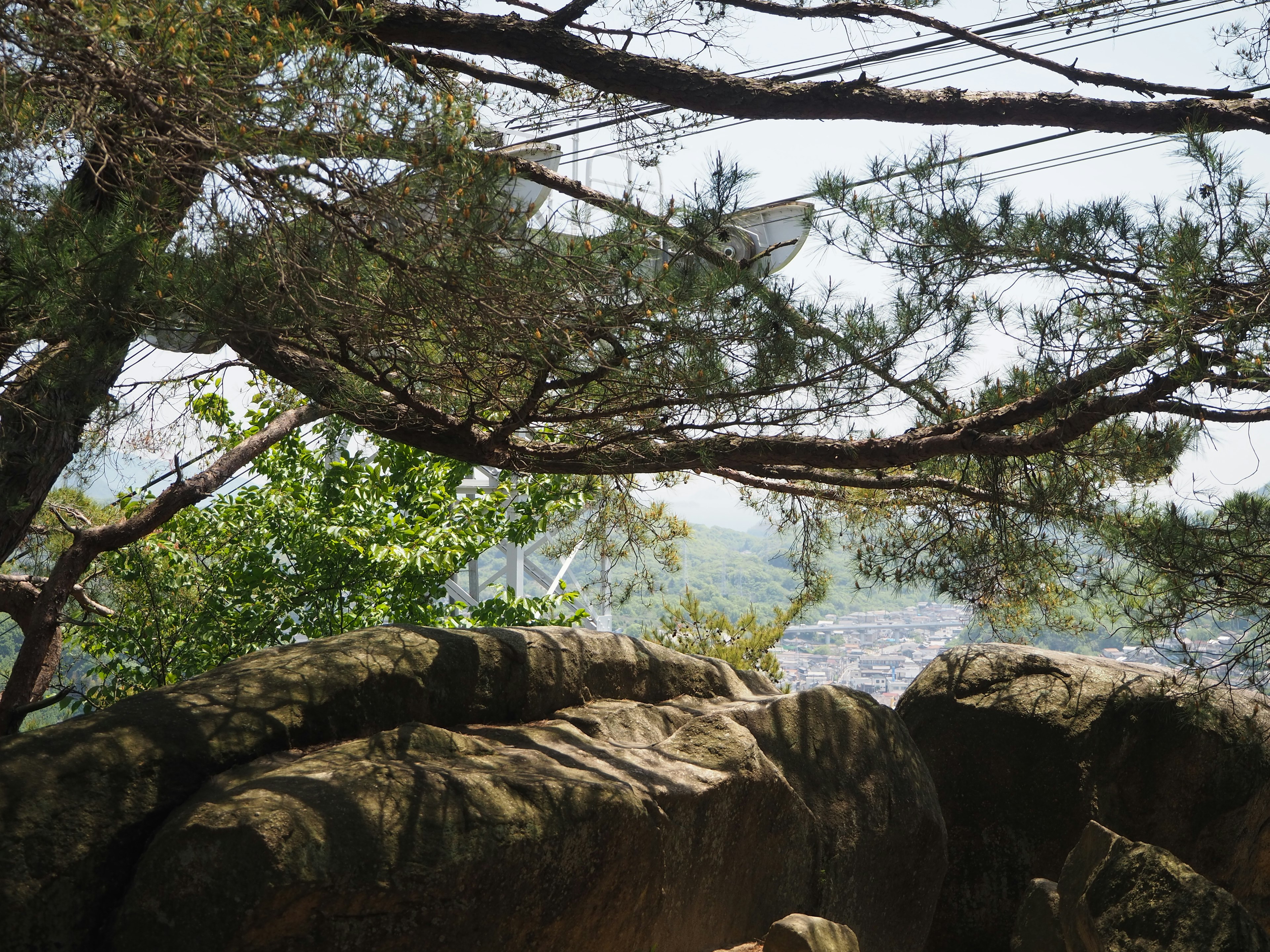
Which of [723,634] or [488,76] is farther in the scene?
[723,634]

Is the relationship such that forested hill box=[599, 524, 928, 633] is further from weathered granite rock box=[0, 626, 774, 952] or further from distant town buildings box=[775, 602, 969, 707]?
weathered granite rock box=[0, 626, 774, 952]

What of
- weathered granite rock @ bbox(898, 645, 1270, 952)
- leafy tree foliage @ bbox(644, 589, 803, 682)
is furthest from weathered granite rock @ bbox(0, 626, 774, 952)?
leafy tree foliage @ bbox(644, 589, 803, 682)

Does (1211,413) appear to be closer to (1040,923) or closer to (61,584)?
(1040,923)

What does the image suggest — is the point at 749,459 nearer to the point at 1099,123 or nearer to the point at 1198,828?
the point at 1099,123

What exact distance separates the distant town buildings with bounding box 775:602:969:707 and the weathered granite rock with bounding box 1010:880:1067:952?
4.90 metres

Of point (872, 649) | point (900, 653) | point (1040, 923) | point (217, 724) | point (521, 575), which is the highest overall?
point (521, 575)

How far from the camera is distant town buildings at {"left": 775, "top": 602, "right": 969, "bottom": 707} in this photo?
41.4ft

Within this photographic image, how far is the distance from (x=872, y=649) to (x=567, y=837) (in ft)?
50.5

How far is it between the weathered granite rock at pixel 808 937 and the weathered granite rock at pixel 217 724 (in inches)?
45.3

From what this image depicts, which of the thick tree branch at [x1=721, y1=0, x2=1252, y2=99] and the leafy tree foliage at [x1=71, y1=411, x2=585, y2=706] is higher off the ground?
the thick tree branch at [x1=721, y1=0, x2=1252, y2=99]

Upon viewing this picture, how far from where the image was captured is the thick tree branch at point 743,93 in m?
3.50

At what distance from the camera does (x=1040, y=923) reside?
12.6ft

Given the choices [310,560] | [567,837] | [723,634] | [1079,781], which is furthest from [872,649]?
[567,837]

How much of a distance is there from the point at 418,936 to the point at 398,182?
201 cm
